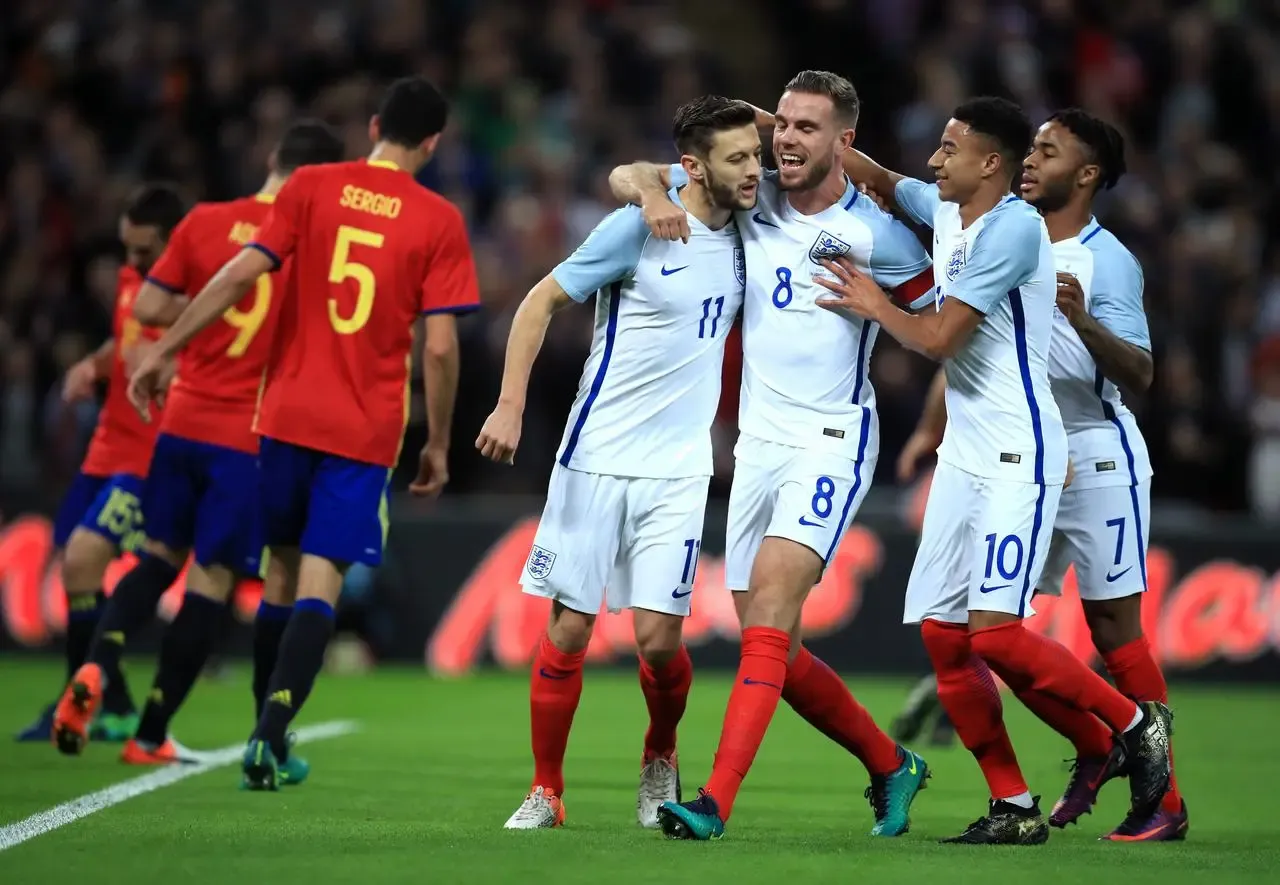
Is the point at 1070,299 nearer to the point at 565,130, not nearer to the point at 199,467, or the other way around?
the point at 199,467

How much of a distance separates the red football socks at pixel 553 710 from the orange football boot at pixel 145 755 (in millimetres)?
2282

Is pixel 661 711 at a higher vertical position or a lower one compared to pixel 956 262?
lower

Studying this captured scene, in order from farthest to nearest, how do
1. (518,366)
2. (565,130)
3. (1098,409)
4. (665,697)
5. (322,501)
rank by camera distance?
(565,130) < (322,501) < (1098,409) < (665,697) < (518,366)

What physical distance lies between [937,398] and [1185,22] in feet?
35.2

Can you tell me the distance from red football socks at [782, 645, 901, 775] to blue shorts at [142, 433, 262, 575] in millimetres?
2701

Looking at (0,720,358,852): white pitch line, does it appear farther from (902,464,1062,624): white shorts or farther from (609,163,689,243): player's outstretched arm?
(902,464,1062,624): white shorts

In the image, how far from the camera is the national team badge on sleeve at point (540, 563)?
6645mm

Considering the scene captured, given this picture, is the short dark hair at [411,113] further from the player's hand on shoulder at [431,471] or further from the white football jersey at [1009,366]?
the white football jersey at [1009,366]

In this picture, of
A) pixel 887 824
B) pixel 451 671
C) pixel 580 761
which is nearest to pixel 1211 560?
pixel 451 671

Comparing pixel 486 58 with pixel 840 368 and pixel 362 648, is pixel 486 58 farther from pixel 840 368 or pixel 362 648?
pixel 840 368

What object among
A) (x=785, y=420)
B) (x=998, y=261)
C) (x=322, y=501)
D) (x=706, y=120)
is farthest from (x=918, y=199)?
(x=322, y=501)

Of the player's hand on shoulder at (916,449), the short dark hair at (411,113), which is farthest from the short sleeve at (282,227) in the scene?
the player's hand on shoulder at (916,449)

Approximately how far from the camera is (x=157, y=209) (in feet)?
30.5

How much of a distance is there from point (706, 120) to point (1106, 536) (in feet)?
6.92
